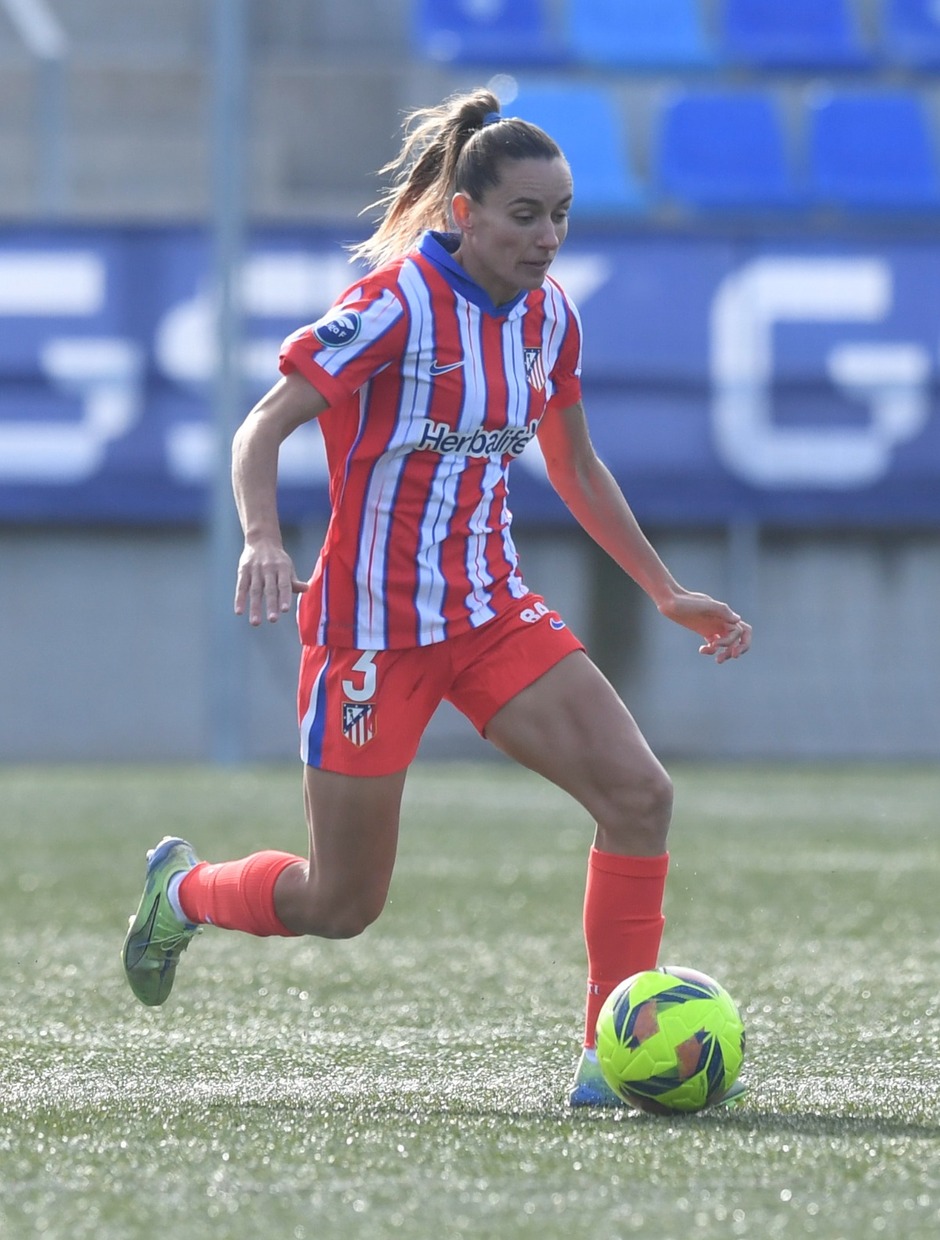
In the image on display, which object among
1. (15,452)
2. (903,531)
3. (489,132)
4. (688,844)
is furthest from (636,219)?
(489,132)

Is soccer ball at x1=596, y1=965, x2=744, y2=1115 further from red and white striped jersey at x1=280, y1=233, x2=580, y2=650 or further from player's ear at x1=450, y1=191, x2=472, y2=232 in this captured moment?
player's ear at x1=450, y1=191, x2=472, y2=232

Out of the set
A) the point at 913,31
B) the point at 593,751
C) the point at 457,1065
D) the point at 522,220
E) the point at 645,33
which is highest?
the point at 913,31

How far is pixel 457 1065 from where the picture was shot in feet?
12.7

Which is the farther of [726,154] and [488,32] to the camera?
[726,154]

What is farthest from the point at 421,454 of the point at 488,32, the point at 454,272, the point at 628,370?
the point at 488,32

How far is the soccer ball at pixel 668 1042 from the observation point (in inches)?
132

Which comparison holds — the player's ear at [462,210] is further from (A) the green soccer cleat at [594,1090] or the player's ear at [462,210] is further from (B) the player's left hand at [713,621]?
(A) the green soccer cleat at [594,1090]

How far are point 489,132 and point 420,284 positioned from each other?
0.93 ft

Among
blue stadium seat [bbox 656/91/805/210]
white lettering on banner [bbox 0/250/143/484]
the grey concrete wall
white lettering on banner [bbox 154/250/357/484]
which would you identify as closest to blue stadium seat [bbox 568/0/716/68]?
blue stadium seat [bbox 656/91/805/210]

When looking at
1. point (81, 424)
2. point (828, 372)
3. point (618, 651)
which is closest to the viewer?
point (81, 424)

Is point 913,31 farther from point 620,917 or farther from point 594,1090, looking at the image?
point 594,1090

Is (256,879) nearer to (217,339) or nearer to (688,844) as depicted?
(688,844)

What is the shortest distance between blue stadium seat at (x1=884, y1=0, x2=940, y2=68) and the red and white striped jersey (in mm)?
13936

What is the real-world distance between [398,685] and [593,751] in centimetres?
36
